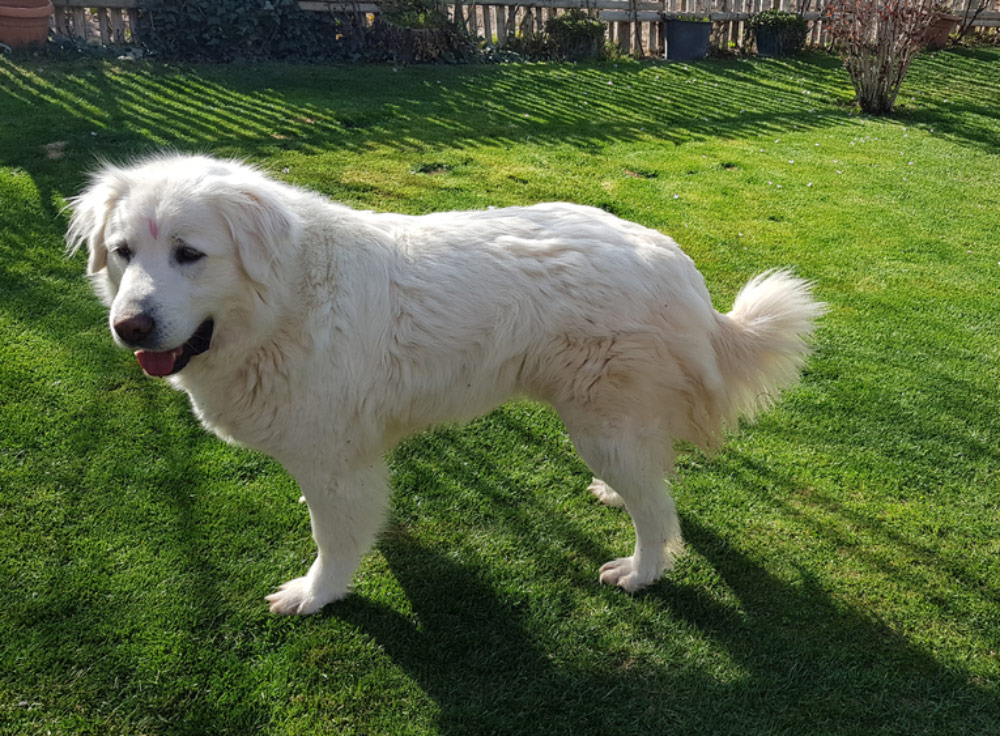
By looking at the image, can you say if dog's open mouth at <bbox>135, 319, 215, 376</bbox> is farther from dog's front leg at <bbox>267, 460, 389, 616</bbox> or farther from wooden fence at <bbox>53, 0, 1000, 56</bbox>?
wooden fence at <bbox>53, 0, 1000, 56</bbox>

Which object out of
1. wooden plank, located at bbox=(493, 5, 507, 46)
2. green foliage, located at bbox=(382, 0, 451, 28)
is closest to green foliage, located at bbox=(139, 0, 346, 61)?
green foliage, located at bbox=(382, 0, 451, 28)

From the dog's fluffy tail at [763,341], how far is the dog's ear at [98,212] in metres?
2.40

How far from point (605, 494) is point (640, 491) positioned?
28.6 inches

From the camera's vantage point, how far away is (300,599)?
2.85 m

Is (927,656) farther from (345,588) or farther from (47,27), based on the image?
(47,27)

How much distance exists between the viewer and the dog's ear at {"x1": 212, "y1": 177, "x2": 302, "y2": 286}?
231 centimetres

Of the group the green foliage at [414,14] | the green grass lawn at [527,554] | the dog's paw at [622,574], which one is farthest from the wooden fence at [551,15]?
the dog's paw at [622,574]

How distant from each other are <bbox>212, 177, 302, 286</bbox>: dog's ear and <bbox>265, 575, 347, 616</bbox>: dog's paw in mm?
1335

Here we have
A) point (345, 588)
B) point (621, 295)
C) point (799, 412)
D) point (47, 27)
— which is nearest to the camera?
point (621, 295)

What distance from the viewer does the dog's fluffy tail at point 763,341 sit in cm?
287

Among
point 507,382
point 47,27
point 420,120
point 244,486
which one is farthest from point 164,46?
point 507,382

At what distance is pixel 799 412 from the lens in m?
4.09

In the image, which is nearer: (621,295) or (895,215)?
(621,295)

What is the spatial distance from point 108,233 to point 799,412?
12.3 ft
